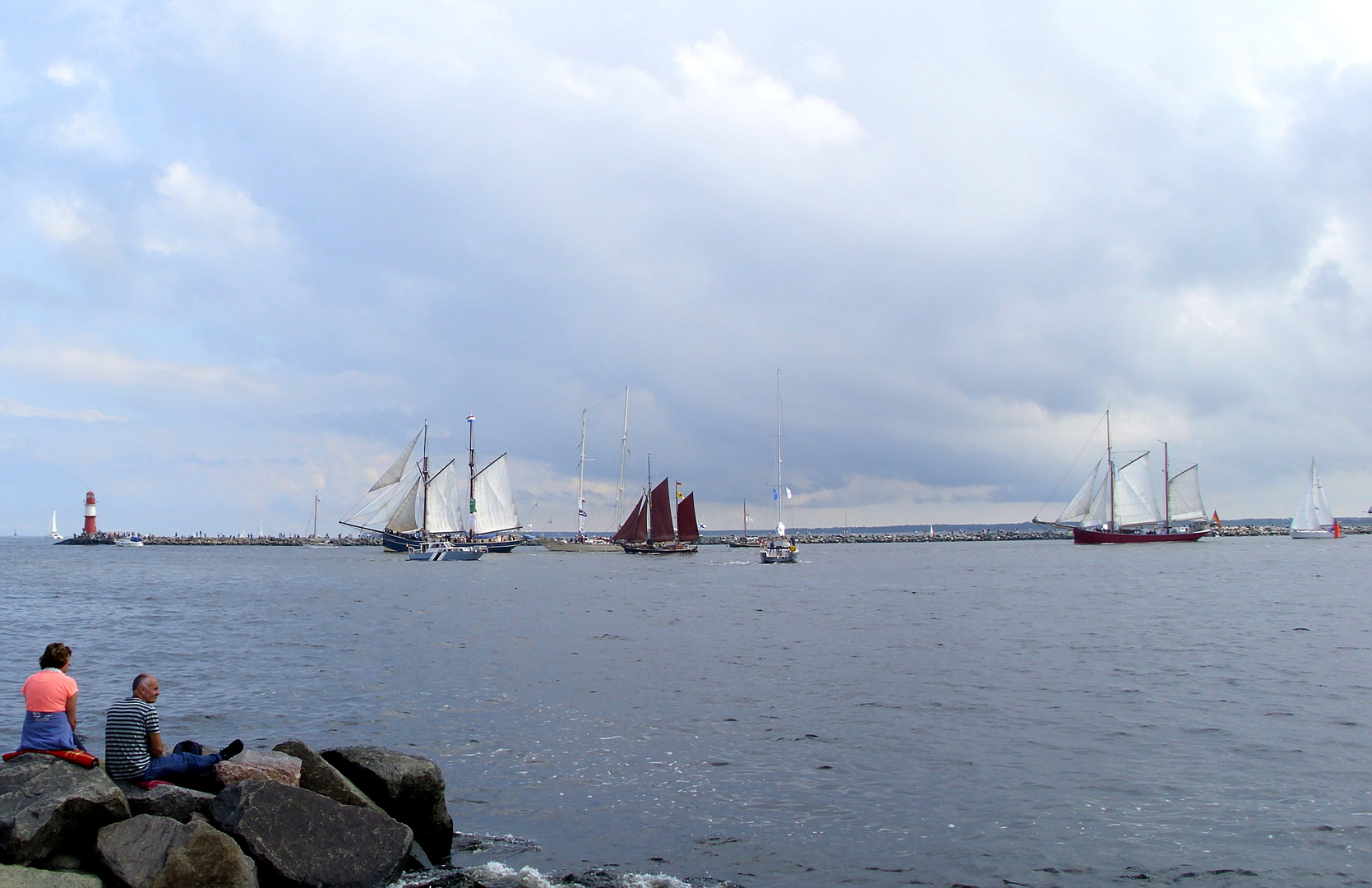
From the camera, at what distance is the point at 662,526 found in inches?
4899

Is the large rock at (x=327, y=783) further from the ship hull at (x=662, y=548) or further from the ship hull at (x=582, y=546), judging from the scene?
the ship hull at (x=582, y=546)

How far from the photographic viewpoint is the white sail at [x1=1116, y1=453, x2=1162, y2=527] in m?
136

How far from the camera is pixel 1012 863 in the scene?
446 inches

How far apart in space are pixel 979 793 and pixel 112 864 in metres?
11.2

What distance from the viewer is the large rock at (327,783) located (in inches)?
449

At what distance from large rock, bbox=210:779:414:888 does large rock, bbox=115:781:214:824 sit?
0.35 meters

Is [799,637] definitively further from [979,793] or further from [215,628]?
[215,628]

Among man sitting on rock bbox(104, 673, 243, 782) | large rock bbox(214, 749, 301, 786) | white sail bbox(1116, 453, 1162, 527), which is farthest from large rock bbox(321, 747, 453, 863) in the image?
white sail bbox(1116, 453, 1162, 527)

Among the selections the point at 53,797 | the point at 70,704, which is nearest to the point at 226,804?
the point at 53,797

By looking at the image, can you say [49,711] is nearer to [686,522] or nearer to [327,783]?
[327,783]

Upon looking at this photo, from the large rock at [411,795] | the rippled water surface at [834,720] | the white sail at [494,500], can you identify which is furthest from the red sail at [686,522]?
the large rock at [411,795]

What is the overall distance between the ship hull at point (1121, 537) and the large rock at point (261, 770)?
145 meters

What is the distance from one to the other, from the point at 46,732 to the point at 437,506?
397ft

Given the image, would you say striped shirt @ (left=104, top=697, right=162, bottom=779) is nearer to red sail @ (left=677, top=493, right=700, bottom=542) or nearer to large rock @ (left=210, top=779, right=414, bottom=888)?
large rock @ (left=210, top=779, right=414, bottom=888)
